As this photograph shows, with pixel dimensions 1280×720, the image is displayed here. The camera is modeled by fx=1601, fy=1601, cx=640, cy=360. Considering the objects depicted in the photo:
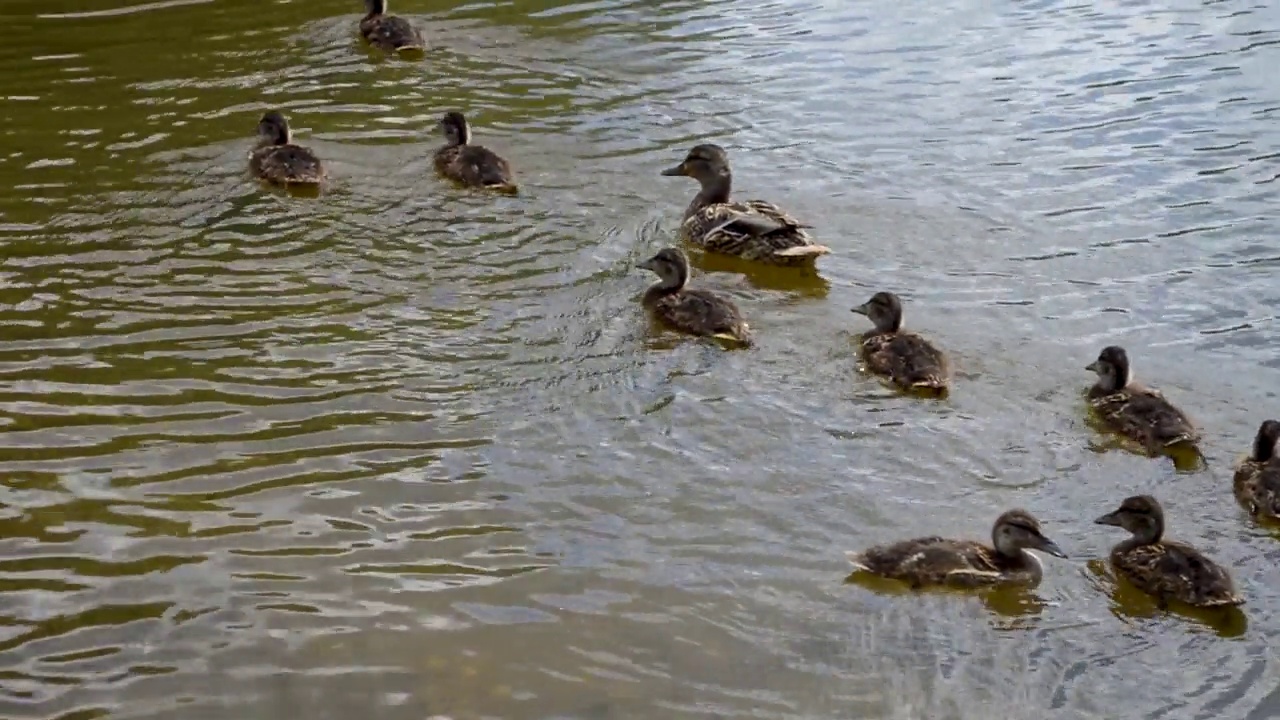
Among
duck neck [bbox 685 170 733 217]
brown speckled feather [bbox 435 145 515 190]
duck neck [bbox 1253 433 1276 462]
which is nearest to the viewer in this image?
duck neck [bbox 1253 433 1276 462]

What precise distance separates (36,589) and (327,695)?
1202mm

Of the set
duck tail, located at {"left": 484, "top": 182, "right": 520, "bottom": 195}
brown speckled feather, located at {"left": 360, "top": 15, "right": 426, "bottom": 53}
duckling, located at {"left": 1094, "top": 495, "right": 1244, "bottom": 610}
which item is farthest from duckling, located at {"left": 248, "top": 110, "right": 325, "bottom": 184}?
duckling, located at {"left": 1094, "top": 495, "right": 1244, "bottom": 610}

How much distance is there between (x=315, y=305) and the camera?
7.65m

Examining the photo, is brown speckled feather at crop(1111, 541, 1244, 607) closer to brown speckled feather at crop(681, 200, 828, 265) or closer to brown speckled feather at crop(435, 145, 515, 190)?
brown speckled feather at crop(681, 200, 828, 265)

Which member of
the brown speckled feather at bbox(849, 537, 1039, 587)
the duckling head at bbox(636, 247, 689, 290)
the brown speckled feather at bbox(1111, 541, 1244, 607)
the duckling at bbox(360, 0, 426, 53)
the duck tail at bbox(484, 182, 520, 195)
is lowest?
the brown speckled feather at bbox(1111, 541, 1244, 607)

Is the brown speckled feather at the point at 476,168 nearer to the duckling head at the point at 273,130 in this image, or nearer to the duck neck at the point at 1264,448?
the duckling head at the point at 273,130

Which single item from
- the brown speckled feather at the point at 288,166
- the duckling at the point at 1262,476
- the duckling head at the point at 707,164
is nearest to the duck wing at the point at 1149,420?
the duckling at the point at 1262,476

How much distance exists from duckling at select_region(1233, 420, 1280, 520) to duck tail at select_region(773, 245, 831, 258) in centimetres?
261

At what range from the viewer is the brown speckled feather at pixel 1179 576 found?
19.3 feet

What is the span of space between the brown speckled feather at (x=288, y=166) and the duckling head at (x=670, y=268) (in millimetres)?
2108

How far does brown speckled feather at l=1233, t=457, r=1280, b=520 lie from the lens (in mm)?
6469

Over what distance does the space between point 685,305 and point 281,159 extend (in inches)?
104

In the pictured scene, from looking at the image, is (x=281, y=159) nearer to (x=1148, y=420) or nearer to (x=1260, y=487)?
→ (x=1148, y=420)

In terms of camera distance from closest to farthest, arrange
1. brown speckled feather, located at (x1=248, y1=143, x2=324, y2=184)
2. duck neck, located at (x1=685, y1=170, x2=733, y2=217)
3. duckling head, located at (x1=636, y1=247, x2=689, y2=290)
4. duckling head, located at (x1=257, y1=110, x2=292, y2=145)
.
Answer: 1. duckling head, located at (x1=636, y1=247, x2=689, y2=290)
2. brown speckled feather, located at (x1=248, y1=143, x2=324, y2=184)
3. duck neck, located at (x1=685, y1=170, x2=733, y2=217)
4. duckling head, located at (x1=257, y1=110, x2=292, y2=145)
